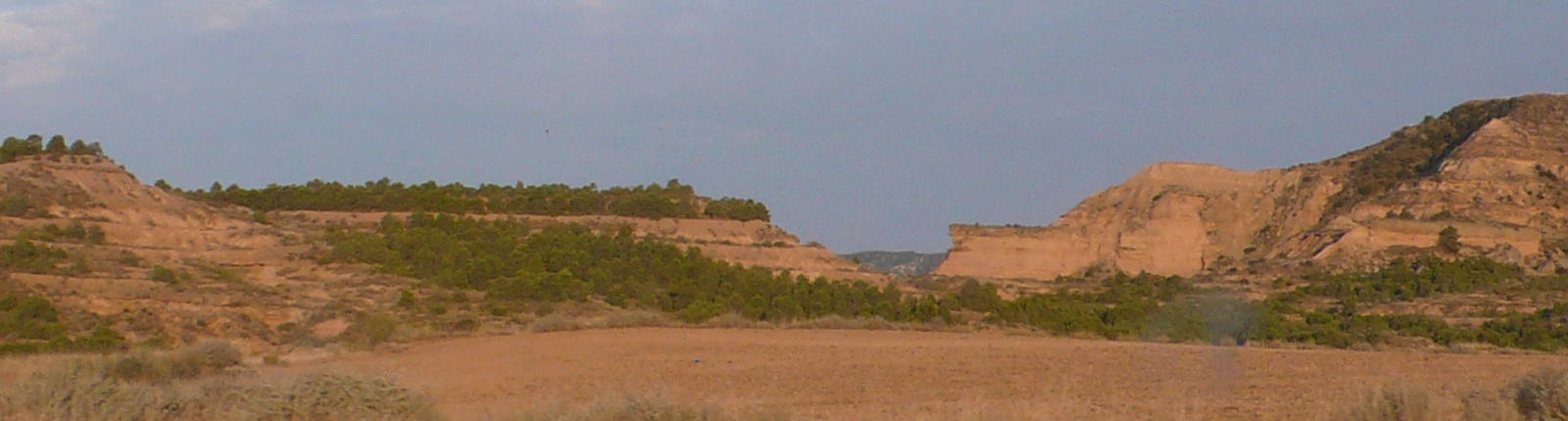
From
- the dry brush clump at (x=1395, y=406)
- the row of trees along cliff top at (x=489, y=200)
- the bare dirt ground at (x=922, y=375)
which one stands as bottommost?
the bare dirt ground at (x=922, y=375)

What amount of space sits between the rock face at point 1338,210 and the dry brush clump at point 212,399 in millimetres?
32847

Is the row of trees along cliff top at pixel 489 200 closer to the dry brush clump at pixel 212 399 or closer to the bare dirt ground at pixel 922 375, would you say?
the bare dirt ground at pixel 922 375

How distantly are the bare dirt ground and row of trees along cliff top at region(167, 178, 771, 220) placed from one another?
1279 cm

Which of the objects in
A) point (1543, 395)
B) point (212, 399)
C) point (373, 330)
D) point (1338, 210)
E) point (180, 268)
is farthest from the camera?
point (1338, 210)

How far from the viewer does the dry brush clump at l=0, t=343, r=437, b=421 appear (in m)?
10.4

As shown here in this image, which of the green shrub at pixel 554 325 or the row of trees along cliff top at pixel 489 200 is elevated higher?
the row of trees along cliff top at pixel 489 200

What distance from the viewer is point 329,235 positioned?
30.0 metres

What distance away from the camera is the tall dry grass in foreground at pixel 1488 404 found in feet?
32.1

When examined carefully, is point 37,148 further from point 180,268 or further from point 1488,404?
point 1488,404

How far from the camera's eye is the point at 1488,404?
10.3 m

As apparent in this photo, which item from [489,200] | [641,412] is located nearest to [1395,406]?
[641,412]

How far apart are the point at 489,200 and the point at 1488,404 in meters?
28.6

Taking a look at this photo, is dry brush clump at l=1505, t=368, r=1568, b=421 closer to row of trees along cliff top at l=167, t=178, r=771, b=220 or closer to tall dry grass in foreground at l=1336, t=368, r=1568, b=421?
tall dry grass in foreground at l=1336, t=368, r=1568, b=421

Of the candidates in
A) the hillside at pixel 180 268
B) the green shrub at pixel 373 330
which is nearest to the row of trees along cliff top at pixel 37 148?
the hillside at pixel 180 268
